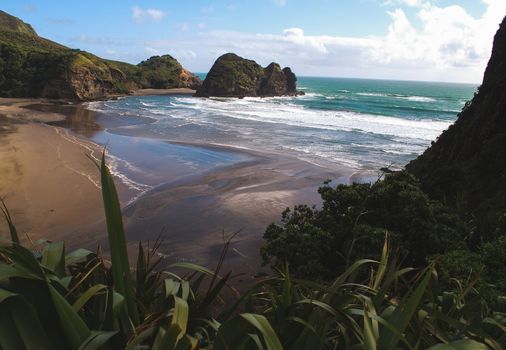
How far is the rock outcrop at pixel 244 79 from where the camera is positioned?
72438mm

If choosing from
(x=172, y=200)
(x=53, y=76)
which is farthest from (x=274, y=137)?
(x=53, y=76)

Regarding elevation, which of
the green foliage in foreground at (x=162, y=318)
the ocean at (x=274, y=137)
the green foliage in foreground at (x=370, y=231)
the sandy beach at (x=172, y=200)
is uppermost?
the green foliage in foreground at (x=162, y=318)

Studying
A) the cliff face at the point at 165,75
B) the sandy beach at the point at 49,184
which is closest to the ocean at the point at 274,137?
the sandy beach at the point at 49,184

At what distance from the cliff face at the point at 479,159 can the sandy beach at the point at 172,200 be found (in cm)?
407

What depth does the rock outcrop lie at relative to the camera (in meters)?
72.4

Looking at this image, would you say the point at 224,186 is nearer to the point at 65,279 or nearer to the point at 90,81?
the point at 65,279

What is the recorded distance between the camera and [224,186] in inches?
574

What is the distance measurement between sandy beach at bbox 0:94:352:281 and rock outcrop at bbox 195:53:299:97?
5294 cm

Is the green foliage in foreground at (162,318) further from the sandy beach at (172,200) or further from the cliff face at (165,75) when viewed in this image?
the cliff face at (165,75)

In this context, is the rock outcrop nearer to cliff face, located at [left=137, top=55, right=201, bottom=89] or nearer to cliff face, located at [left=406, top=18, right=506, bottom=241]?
cliff face, located at [left=137, top=55, right=201, bottom=89]

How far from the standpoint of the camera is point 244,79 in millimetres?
75438

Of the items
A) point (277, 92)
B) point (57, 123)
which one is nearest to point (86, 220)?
point (57, 123)

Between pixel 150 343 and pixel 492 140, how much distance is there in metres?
8.61

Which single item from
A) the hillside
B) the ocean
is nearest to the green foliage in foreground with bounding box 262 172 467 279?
the ocean
